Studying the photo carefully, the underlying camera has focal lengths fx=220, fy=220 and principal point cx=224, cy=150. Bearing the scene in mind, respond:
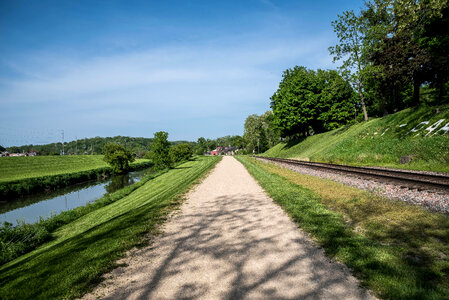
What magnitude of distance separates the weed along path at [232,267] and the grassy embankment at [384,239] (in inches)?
13.9

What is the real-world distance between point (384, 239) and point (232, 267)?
11.2ft

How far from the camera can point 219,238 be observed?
5.43 meters

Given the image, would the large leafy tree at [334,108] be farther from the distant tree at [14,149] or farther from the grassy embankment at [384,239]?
the distant tree at [14,149]

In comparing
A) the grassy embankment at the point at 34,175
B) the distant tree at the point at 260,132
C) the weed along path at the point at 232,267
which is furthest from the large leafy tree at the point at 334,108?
the grassy embankment at the point at 34,175

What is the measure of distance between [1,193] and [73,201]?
11.5m

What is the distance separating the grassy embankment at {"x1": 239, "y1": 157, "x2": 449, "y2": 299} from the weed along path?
35cm

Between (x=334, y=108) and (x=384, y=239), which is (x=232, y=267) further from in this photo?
(x=334, y=108)

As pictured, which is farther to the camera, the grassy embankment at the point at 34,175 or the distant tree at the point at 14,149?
the distant tree at the point at 14,149

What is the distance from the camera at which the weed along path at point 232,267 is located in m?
3.29

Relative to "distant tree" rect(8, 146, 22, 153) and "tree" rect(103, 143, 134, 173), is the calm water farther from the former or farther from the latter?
"distant tree" rect(8, 146, 22, 153)

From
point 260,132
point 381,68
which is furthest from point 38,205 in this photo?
point 260,132

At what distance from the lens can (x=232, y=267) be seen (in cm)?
400

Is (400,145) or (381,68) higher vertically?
(381,68)

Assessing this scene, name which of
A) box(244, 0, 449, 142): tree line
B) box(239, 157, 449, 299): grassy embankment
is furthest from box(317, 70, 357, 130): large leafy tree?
box(239, 157, 449, 299): grassy embankment
